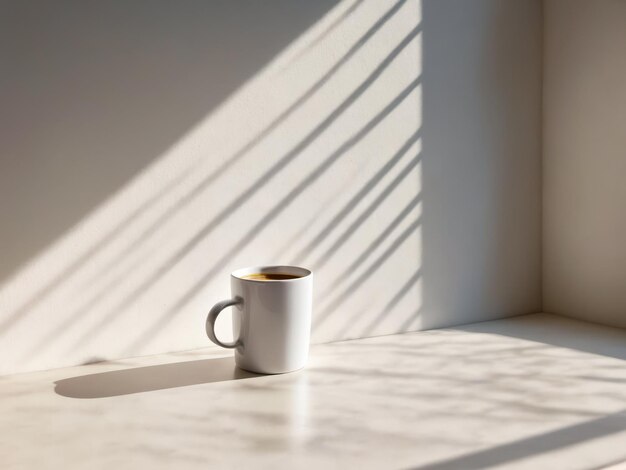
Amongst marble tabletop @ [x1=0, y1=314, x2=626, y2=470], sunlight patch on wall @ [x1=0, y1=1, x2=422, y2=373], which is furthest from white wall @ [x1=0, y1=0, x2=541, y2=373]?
marble tabletop @ [x1=0, y1=314, x2=626, y2=470]

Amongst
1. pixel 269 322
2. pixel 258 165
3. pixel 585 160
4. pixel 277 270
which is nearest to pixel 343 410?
pixel 269 322

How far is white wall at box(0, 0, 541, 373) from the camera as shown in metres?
1.05

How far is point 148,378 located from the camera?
105 centimetres

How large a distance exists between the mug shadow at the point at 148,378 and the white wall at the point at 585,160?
2.12ft

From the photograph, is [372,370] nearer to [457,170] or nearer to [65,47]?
Result: [457,170]

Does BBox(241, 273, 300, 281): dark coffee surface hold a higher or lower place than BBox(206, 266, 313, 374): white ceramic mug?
higher

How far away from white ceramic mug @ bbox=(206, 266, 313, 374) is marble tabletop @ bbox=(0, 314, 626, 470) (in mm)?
28

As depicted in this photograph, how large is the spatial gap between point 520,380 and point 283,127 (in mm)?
505

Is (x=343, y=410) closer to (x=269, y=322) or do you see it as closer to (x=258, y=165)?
(x=269, y=322)

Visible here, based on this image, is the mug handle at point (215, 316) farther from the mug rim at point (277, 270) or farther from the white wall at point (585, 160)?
the white wall at point (585, 160)

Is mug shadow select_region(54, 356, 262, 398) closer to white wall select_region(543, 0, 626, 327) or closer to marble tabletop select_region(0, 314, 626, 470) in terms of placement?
marble tabletop select_region(0, 314, 626, 470)

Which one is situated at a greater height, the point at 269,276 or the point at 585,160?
the point at 585,160

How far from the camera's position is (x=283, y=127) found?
3.89ft

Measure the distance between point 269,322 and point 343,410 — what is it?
18 centimetres
